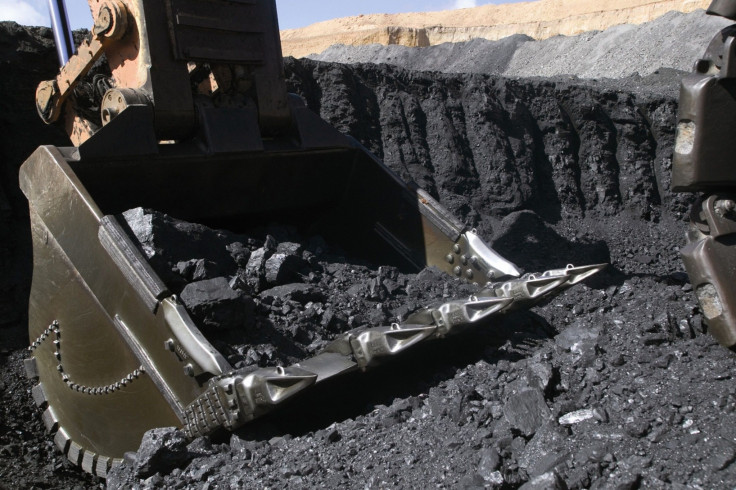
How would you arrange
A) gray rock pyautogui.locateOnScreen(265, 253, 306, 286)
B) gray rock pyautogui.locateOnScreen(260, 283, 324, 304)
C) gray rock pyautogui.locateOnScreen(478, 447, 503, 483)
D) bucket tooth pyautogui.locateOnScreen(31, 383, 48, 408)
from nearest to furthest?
1. gray rock pyautogui.locateOnScreen(478, 447, 503, 483)
2. gray rock pyautogui.locateOnScreen(260, 283, 324, 304)
3. gray rock pyautogui.locateOnScreen(265, 253, 306, 286)
4. bucket tooth pyautogui.locateOnScreen(31, 383, 48, 408)

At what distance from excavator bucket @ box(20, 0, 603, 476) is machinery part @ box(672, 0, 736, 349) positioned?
52 centimetres

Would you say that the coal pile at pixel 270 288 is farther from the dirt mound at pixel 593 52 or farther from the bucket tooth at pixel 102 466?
the dirt mound at pixel 593 52

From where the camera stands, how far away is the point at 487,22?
30.9 meters

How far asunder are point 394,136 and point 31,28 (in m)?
2.98

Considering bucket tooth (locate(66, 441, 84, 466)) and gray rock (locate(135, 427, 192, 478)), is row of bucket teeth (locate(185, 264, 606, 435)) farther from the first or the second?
bucket tooth (locate(66, 441, 84, 466))

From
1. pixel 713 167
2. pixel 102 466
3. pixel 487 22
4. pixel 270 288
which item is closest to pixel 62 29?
pixel 270 288

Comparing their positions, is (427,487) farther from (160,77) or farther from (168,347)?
(160,77)

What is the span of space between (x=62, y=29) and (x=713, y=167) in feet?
10.4

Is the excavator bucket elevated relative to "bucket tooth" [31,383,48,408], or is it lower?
elevated

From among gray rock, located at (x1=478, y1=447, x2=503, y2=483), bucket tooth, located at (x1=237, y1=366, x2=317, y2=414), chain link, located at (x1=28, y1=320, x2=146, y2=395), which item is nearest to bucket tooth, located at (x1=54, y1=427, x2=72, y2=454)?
chain link, located at (x1=28, y1=320, x2=146, y2=395)

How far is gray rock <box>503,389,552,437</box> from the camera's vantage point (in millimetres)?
2400

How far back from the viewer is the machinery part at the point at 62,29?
11.7 feet

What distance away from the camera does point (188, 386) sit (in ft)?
8.51

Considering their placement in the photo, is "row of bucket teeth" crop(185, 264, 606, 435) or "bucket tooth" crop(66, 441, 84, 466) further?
"bucket tooth" crop(66, 441, 84, 466)
